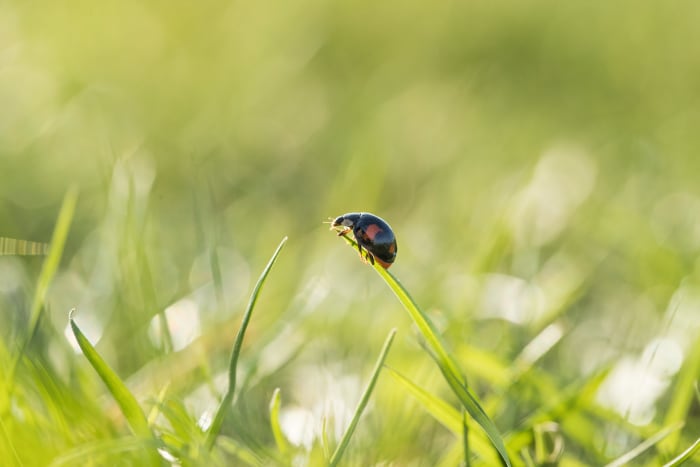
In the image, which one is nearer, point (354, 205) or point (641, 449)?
point (641, 449)

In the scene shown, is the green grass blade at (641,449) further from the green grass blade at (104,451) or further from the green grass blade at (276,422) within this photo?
the green grass blade at (104,451)

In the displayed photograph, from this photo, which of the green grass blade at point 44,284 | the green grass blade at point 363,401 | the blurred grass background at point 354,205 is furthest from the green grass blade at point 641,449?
the green grass blade at point 44,284

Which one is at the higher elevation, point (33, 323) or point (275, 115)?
point (275, 115)

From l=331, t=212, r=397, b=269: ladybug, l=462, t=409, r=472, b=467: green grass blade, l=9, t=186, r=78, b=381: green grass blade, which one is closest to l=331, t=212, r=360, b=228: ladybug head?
l=331, t=212, r=397, b=269: ladybug

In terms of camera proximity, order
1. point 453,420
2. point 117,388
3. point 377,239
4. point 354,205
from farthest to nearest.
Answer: point 354,205
point 377,239
point 453,420
point 117,388

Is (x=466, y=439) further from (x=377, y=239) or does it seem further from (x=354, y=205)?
(x=354, y=205)

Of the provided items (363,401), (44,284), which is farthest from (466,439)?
(44,284)

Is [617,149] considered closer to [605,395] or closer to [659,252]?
[659,252]

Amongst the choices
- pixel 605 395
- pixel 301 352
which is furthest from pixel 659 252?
pixel 301 352
